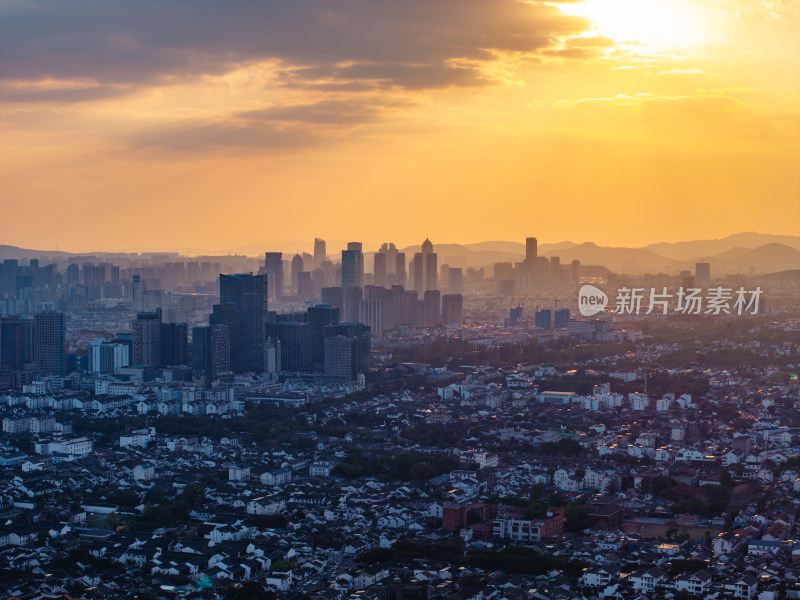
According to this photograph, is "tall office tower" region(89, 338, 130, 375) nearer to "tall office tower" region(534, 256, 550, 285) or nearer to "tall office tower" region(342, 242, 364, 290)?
"tall office tower" region(342, 242, 364, 290)

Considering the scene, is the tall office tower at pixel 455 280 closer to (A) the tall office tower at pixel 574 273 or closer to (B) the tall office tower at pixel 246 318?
(A) the tall office tower at pixel 574 273

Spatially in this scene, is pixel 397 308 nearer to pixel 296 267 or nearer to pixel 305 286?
pixel 305 286

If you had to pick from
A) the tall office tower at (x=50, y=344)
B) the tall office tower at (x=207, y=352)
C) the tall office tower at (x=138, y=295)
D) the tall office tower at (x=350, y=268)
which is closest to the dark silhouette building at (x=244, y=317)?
the tall office tower at (x=207, y=352)

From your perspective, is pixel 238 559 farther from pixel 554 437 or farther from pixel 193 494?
pixel 554 437

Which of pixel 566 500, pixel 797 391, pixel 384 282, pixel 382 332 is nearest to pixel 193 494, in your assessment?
pixel 566 500

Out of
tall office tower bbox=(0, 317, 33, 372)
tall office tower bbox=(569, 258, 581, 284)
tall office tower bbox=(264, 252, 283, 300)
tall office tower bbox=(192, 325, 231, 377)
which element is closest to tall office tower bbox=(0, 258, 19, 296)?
tall office tower bbox=(264, 252, 283, 300)
